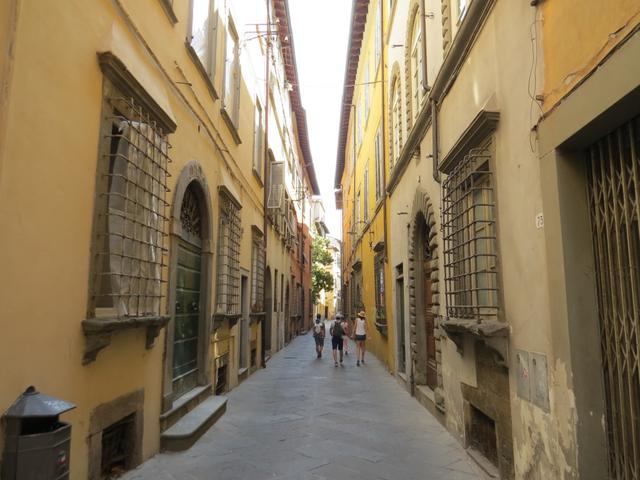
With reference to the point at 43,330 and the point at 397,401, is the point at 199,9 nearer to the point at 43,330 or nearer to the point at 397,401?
the point at 43,330

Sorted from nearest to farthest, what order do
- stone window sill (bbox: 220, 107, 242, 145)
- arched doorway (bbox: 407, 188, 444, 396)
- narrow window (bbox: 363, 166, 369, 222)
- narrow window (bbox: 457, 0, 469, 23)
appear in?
narrow window (bbox: 457, 0, 469, 23)
arched doorway (bbox: 407, 188, 444, 396)
stone window sill (bbox: 220, 107, 242, 145)
narrow window (bbox: 363, 166, 369, 222)

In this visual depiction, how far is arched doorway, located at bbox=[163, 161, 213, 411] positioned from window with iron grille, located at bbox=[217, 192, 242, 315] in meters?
0.69

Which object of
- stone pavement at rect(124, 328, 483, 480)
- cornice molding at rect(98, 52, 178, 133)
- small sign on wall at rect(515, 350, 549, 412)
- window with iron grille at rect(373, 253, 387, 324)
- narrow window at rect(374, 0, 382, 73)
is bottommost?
stone pavement at rect(124, 328, 483, 480)

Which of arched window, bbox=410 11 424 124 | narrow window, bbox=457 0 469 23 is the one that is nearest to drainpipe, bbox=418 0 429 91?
arched window, bbox=410 11 424 124

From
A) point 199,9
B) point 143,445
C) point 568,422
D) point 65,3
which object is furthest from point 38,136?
point 199,9

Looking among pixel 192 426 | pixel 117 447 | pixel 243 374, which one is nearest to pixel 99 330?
pixel 117 447

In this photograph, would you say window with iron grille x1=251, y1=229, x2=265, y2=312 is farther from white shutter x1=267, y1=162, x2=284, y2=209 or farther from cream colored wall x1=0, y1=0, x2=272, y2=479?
cream colored wall x1=0, y1=0, x2=272, y2=479

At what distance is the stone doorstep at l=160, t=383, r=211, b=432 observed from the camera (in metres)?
5.97

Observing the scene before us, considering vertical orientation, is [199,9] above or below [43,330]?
above

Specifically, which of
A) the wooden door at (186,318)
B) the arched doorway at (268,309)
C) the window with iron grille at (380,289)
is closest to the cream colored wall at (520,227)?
Result: the wooden door at (186,318)

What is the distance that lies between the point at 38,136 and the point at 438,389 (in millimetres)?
5991

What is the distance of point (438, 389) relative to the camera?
294 inches

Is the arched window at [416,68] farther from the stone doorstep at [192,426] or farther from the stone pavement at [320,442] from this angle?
the stone doorstep at [192,426]

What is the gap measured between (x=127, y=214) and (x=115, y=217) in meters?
0.12
